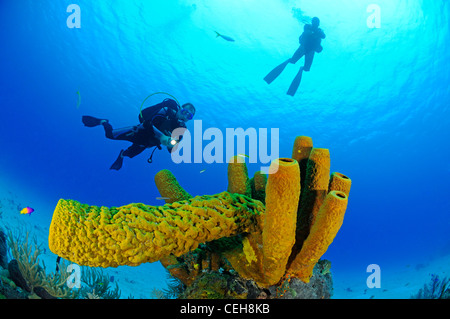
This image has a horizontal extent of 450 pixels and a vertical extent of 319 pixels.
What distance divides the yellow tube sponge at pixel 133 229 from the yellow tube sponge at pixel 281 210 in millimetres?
332

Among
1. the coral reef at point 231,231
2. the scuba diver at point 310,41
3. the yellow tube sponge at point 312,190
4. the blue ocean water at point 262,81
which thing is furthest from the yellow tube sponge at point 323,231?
the blue ocean water at point 262,81

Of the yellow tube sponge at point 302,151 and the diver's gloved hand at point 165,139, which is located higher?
the diver's gloved hand at point 165,139

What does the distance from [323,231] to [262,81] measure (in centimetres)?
2860

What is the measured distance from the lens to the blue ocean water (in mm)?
22141

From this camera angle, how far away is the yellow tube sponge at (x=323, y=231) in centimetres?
180

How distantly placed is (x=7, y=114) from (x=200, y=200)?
63.1 metres

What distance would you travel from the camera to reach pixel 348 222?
70500 mm

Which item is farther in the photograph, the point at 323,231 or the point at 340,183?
the point at 340,183

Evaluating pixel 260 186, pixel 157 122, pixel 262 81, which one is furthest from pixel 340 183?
pixel 262 81

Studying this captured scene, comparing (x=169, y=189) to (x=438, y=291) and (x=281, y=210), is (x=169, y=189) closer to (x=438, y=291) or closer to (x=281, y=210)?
(x=281, y=210)

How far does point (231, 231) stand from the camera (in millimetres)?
2074

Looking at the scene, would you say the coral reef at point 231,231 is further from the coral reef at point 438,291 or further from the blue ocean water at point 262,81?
the blue ocean water at point 262,81

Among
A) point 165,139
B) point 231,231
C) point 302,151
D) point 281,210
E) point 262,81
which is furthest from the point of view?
point 262,81

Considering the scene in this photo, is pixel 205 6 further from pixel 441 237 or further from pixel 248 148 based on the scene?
pixel 441 237
